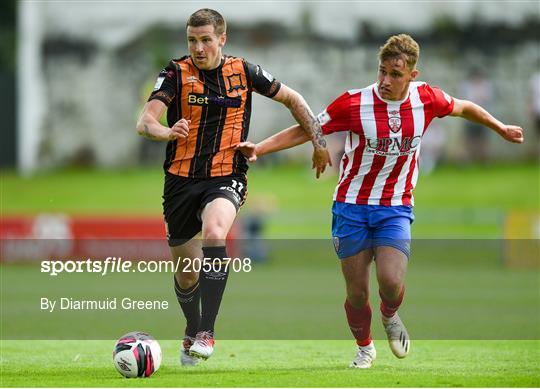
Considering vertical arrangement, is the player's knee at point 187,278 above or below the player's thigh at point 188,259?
below

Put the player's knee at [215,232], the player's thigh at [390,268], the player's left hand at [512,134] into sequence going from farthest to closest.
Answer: the player's left hand at [512,134] < the player's thigh at [390,268] < the player's knee at [215,232]

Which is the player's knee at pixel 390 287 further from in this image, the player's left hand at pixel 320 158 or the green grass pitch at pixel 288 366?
the player's left hand at pixel 320 158

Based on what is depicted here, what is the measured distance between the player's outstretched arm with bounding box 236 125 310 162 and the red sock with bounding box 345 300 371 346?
1.26 meters

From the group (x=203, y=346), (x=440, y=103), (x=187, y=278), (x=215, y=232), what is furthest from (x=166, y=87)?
(x=440, y=103)

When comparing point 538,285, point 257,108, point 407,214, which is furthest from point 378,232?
point 257,108

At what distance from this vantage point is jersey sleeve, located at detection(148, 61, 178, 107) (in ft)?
27.8

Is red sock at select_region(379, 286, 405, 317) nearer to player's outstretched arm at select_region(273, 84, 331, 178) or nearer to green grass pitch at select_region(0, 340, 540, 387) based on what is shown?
green grass pitch at select_region(0, 340, 540, 387)

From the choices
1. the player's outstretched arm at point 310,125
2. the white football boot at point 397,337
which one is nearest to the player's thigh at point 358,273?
the white football boot at point 397,337

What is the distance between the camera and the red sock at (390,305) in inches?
335

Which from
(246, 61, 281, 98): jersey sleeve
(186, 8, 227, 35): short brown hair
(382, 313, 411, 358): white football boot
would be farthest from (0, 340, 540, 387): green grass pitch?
(186, 8, 227, 35): short brown hair

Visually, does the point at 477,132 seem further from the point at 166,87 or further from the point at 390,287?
the point at 166,87

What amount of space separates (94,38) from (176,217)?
2407 centimetres

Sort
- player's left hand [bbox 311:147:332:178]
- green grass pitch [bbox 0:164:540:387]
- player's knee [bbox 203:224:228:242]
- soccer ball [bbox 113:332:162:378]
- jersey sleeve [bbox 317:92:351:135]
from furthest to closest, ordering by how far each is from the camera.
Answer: player's left hand [bbox 311:147:332:178], jersey sleeve [bbox 317:92:351:135], player's knee [bbox 203:224:228:242], green grass pitch [bbox 0:164:540:387], soccer ball [bbox 113:332:162:378]

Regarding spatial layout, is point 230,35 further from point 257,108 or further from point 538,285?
point 538,285
